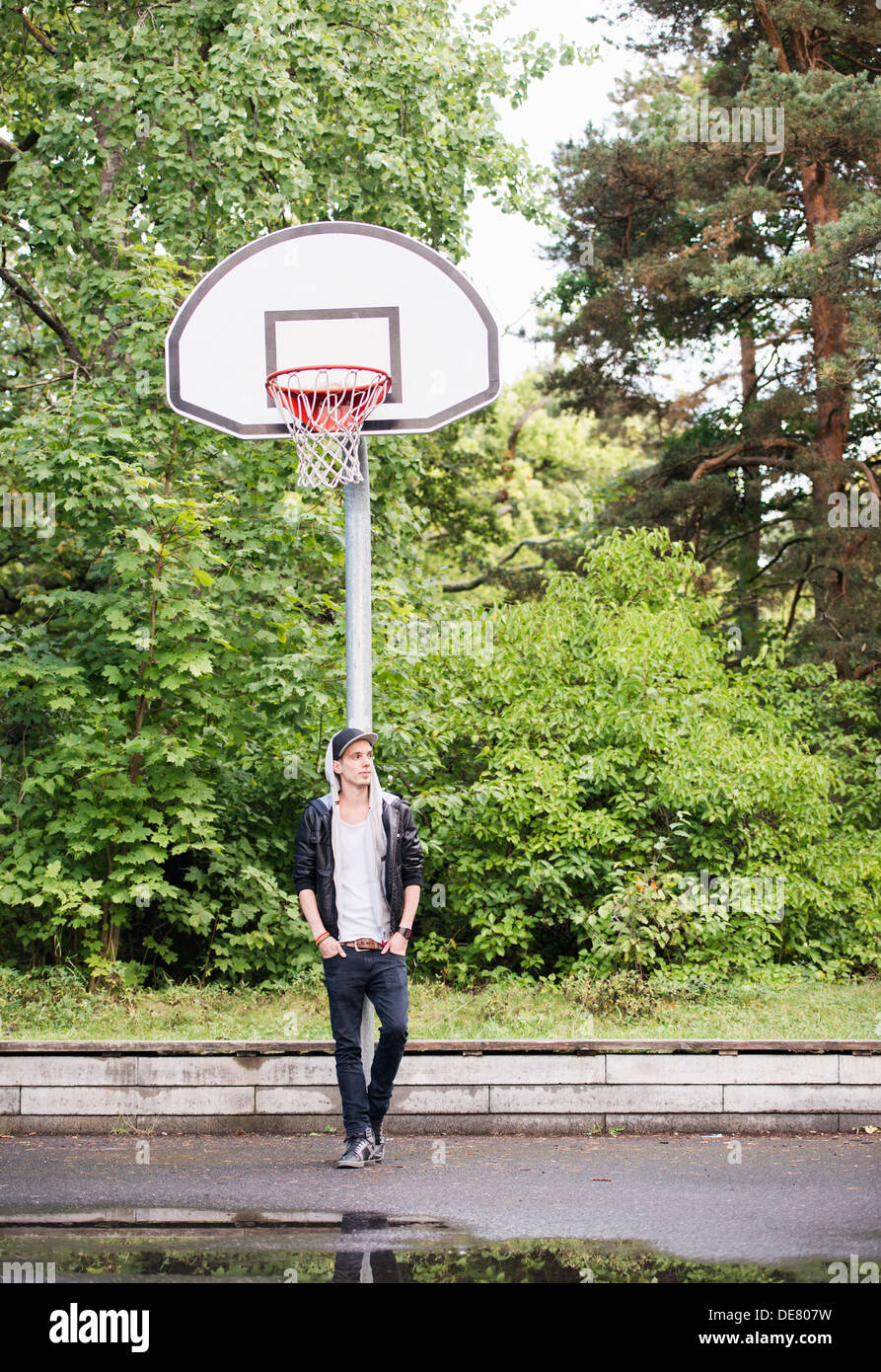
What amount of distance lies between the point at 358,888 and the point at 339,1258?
2287 mm

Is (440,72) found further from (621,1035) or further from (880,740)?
(621,1035)

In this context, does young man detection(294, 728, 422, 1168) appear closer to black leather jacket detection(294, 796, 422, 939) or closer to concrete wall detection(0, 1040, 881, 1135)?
black leather jacket detection(294, 796, 422, 939)

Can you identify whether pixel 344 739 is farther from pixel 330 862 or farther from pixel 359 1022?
pixel 359 1022

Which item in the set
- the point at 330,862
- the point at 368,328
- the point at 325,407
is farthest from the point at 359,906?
the point at 368,328

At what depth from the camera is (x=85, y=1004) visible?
34.2 feet

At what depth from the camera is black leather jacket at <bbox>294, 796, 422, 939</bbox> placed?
7004mm

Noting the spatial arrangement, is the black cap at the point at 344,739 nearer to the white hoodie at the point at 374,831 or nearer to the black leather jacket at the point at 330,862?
the white hoodie at the point at 374,831

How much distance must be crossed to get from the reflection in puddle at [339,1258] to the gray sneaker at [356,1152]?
1.22 meters

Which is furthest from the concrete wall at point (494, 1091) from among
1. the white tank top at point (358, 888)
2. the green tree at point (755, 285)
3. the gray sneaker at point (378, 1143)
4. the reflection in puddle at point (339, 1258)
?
the green tree at point (755, 285)

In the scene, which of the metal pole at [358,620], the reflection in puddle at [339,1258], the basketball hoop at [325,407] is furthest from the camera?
the basketball hoop at [325,407]

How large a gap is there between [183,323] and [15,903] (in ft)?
16.0

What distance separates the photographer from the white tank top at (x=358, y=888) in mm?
6957

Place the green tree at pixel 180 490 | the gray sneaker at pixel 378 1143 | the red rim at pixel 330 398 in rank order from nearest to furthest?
the gray sneaker at pixel 378 1143
the red rim at pixel 330 398
the green tree at pixel 180 490
